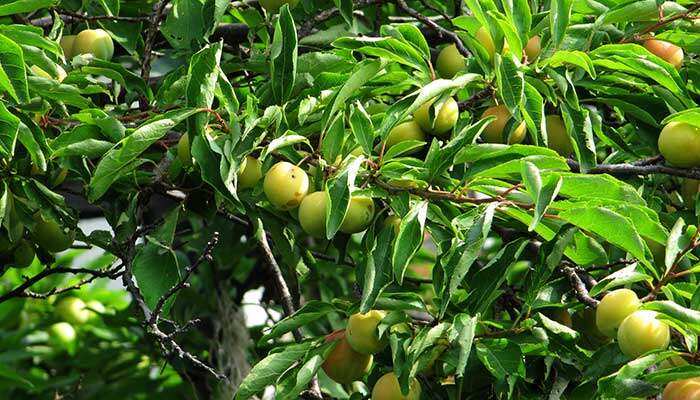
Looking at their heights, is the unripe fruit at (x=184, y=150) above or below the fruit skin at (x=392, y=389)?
above

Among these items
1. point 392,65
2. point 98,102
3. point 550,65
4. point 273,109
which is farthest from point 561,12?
point 98,102

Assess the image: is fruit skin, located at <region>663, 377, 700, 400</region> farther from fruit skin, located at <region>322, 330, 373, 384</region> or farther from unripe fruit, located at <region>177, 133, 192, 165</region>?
unripe fruit, located at <region>177, 133, 192, 165</region>

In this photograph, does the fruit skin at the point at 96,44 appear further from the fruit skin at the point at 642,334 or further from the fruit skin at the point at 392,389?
the fruit skin at the point at 642,334

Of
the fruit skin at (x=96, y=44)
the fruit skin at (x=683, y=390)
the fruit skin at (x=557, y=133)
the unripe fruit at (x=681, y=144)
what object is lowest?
the fruit skin at (x=683, y=390)

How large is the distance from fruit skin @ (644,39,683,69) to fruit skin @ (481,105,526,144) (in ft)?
0.84

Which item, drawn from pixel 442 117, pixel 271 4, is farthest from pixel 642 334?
pixel 271 4

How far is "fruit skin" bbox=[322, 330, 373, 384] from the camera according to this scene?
1833mm

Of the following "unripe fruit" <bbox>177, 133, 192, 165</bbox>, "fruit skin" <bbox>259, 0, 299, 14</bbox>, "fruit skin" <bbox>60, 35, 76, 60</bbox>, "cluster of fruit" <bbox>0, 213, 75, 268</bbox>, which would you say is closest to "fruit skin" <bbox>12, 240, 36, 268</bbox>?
"cluster of fruit" <bbox>0, 213, 75, 268</bbox>

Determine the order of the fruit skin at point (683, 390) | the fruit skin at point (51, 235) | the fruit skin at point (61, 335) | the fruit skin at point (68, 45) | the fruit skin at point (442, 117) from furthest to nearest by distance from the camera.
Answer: the fruit skin at point (61, 335), the fruit skin at point (68, 45), the fruit skin at point (51, 235), the fruit skin at point (442, 117), the fruit skin at point (683, 390)

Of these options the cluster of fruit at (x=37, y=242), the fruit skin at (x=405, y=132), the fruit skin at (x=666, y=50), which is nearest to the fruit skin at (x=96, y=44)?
the cluster of fruit at (x=37, y=242)

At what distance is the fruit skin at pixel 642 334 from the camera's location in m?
1.61

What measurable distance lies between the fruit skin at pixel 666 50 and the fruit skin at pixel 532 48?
18 cm

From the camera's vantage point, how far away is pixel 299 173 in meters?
1.76

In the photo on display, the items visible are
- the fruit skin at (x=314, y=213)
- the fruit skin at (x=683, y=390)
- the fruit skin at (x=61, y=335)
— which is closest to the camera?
the fruit skin at (x=683, y=390)
